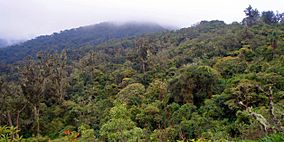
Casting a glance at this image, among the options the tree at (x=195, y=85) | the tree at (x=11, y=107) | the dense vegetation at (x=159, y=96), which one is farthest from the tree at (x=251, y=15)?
the tree at (x=11, y=107)

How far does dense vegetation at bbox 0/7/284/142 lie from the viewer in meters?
20.8

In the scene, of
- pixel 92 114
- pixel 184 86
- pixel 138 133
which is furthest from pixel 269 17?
pixel 138 133

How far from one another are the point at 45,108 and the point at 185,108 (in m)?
15.3

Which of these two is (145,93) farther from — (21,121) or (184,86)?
(21,121)

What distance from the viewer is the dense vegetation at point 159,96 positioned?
20.8 meters

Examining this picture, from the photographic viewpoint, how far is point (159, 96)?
29344mm

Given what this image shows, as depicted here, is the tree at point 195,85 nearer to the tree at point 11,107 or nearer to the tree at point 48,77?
the tree at point 48,77

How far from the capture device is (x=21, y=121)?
Answer: 30.0m

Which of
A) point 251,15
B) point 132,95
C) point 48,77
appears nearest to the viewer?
point 132,95

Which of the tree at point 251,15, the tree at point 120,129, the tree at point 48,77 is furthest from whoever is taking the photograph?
the tree at point 251,15

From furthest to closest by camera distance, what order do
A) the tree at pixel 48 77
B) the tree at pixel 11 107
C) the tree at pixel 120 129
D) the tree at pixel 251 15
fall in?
the tree at pixel 251 15 → the tree at pixel 48 77 → the tree at pixel 11 107 → the tree at pixel 120 129

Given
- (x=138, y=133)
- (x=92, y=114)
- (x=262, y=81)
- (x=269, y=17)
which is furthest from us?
(x=269, y=17)

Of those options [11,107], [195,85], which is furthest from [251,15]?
[11,107]

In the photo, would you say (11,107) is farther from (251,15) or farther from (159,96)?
(251,15)
